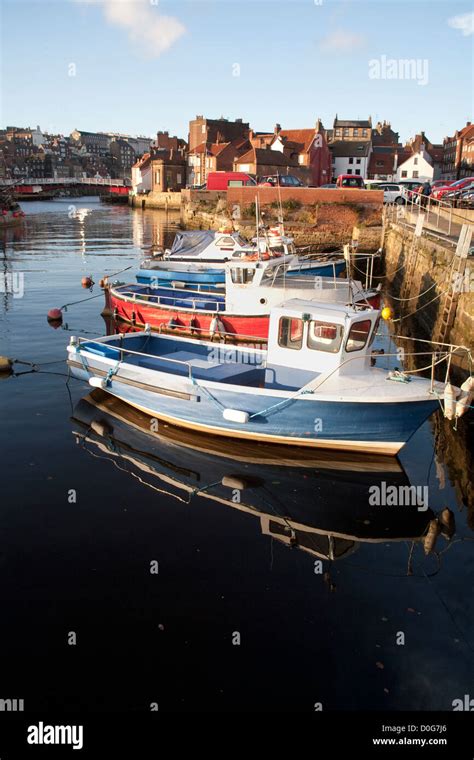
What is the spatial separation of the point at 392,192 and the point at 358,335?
42.7 metres

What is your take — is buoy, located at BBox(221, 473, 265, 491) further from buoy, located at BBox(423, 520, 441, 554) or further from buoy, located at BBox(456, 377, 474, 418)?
buoy, located at BBox(456, 377, 474, 418)

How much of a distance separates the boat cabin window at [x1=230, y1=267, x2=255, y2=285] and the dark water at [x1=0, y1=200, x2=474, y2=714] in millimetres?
7419

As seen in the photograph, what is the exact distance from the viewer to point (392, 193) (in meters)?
50.7

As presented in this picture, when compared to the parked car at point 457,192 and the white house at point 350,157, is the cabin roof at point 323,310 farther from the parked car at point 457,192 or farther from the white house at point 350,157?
the white house at point 350,157

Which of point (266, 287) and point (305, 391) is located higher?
point (266, 287)

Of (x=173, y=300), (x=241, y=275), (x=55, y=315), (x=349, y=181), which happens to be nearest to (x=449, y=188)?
(x=349, y=181)

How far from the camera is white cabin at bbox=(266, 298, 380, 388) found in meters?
12.5

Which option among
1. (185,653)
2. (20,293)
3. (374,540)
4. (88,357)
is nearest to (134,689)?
(185,653)

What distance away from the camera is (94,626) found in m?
7.82

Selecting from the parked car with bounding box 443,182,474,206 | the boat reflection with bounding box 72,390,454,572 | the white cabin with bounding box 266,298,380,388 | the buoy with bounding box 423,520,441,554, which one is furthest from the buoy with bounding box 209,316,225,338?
the parked car with bounding box 443,182,474,206

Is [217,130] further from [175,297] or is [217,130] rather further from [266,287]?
[266,287]

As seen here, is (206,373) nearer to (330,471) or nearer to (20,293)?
(330,471)

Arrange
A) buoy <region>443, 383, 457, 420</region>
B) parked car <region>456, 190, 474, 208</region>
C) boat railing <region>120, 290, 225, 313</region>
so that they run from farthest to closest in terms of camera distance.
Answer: parked car <region>456, 190, 474, 208</region> → boat railing <region>120, 290, 225, 313</region> → buoy <region>443, 383, 457, 420</region>

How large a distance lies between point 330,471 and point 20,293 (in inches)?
915
